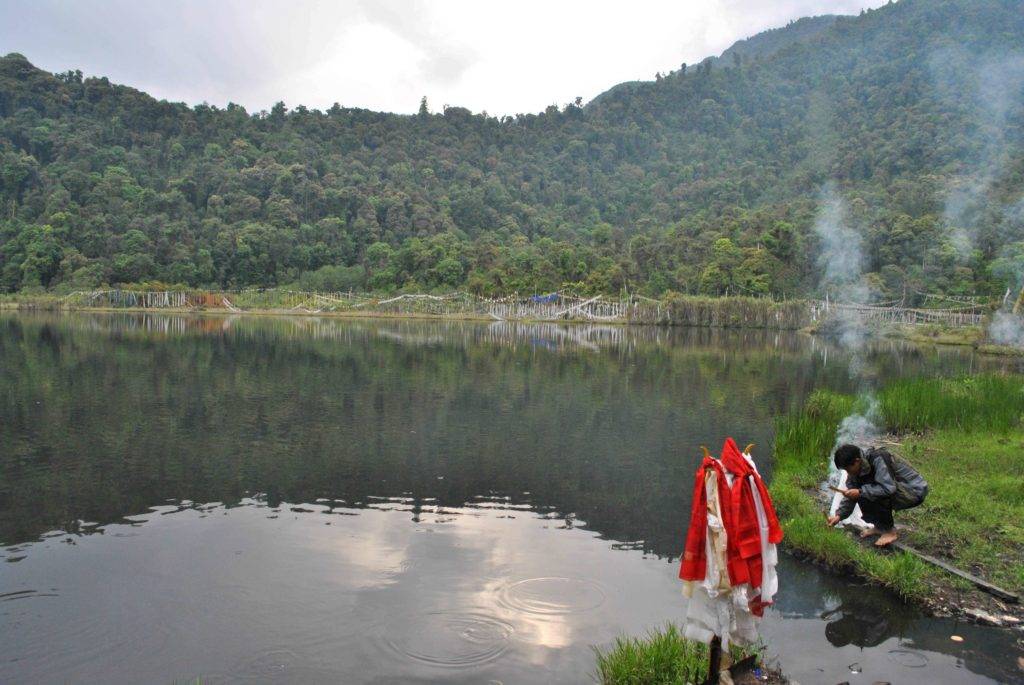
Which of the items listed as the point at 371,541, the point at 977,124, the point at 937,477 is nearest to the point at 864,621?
the point at 937,477

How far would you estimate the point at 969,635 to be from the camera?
6.13 m

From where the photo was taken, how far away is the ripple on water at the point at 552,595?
6.95m

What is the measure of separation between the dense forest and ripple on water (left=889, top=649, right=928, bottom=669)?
4485 centimetres

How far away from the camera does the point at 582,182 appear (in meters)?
133

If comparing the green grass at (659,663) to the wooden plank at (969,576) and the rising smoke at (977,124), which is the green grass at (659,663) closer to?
the wooden plank at (969,576)

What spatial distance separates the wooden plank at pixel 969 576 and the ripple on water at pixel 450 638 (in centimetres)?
409

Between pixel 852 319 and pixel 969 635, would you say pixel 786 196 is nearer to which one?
pixel 852 319

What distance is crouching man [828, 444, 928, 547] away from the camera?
7230 millimetres

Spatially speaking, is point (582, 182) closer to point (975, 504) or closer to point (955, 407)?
point (955, 407)

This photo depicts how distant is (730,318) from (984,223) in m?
18.8

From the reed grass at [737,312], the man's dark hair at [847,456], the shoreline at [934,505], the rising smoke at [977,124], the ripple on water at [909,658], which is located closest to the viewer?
the ripple on water at [909,658]

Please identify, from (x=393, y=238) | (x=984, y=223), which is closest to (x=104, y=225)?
(x=393, y=238)

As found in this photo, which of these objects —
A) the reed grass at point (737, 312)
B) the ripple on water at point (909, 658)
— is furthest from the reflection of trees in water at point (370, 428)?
the reed grass at point (737, 312)

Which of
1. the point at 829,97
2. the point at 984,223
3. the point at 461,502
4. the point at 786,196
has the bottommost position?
the point at 461,502
